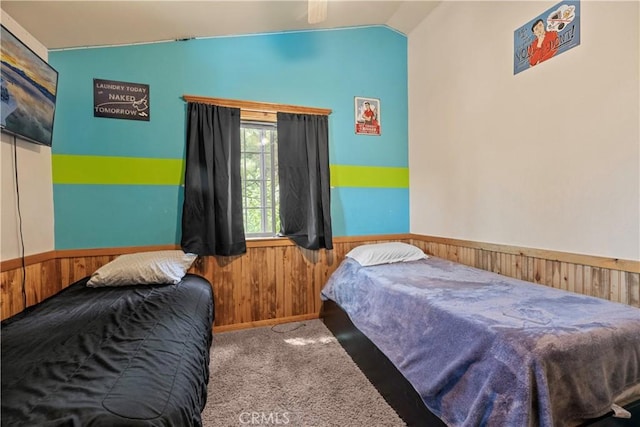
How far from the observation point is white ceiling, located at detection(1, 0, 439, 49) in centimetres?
189

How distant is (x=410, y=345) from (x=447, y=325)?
0.27m

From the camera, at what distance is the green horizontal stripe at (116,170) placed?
7.43 ft

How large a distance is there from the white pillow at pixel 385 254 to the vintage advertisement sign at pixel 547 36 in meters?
1.64

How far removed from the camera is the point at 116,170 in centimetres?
238

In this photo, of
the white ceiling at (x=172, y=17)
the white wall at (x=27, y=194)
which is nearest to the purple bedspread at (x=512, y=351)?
the white wall at (x=27, y=194)

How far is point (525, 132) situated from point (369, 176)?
145 centimetres

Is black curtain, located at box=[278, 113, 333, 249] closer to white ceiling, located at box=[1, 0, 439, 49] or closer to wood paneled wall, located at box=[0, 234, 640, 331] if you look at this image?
wood paneled wall, located at box=[0, 234, 640, 331]

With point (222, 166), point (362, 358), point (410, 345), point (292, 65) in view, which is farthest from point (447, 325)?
point (292, 65)

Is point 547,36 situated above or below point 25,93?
above

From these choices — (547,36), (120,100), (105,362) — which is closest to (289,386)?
(105,362)

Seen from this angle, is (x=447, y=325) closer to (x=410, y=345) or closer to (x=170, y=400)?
(x=410, y=345)

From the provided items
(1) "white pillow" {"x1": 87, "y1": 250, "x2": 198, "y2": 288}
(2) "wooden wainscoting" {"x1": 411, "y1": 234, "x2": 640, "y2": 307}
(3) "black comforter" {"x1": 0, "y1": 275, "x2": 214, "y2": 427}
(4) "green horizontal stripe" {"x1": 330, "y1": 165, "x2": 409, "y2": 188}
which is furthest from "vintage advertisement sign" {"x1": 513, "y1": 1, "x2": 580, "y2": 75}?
(1) "white pillow" {"x1": 87, "y1": 250, "x2": 198, "y2": 288}

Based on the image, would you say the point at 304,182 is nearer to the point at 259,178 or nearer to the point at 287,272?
the point at 259,178

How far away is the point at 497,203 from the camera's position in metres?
2.23
